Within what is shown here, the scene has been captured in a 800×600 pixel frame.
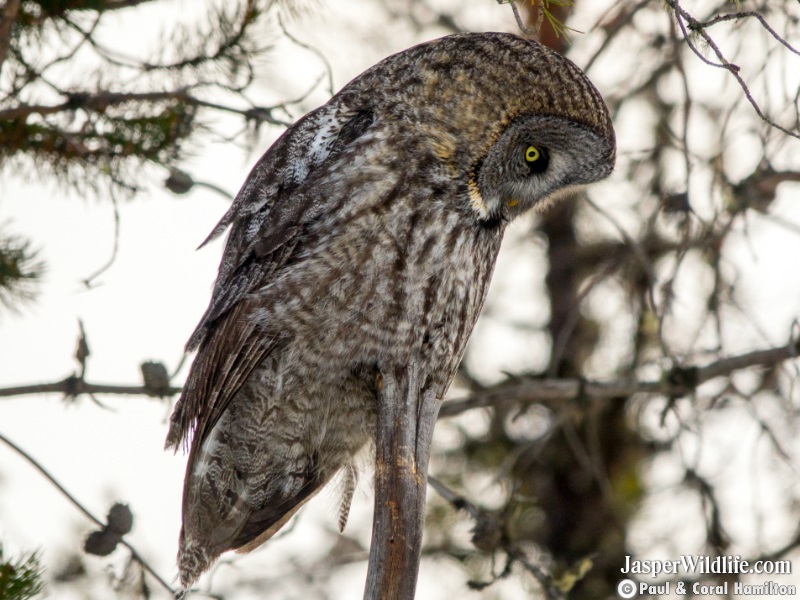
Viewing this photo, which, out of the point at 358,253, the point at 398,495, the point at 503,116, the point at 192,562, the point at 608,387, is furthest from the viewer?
the point at 608,387

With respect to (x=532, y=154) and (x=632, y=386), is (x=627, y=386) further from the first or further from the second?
(x=532, y=154)

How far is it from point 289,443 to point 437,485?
46 centimetres

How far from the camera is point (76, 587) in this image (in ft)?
13.7

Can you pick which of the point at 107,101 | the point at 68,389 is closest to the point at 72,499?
the point at 68,389

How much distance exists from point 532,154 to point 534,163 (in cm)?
3

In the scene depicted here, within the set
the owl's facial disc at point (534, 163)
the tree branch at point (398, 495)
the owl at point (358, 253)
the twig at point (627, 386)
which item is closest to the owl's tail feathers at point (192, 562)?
the owl at point (358, 253)

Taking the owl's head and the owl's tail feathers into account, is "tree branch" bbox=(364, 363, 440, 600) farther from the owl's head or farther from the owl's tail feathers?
the owl's tail feathers

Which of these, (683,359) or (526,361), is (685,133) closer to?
(683,359)

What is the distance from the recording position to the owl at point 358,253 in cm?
256

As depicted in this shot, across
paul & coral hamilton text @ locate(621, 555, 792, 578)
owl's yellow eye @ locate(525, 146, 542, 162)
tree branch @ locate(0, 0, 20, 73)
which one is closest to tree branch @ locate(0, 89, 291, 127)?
tree branch @ locate(0, 0, 20, 73)

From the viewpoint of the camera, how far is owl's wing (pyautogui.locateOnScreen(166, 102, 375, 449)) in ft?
8.70

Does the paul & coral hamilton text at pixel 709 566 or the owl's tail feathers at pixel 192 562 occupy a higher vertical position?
the paul & coral hamilton text at pixel 709 566

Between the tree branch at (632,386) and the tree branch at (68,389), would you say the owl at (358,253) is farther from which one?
the tree branch at (632,386)

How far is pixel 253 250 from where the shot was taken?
8.98ft
